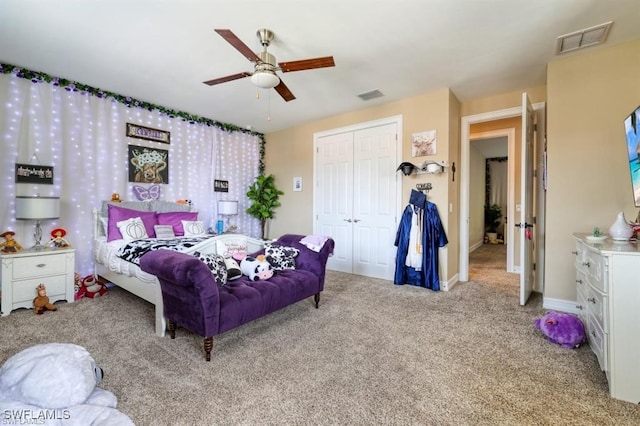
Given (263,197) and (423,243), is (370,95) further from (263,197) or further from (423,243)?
(263,197)

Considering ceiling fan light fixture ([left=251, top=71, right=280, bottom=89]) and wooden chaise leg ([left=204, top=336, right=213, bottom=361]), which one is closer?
wooden chaise leg ([left=204, top=336, right=213, bottom=361])

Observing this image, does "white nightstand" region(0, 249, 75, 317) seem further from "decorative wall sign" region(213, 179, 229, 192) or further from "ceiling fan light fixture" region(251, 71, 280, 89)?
"ceiling fan light fixture" region(251, 71, 280, 89)

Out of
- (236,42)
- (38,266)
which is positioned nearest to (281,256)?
(236,42)

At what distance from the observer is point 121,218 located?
3.72 metres

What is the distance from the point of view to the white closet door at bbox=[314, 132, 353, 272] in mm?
4766

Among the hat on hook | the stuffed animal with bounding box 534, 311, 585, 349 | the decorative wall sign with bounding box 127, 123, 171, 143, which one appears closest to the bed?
the decorative wall sign with bounding box 127, 123, 171, 143

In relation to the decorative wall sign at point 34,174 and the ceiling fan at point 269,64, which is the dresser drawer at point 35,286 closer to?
the decorative wall sign at point 34,174

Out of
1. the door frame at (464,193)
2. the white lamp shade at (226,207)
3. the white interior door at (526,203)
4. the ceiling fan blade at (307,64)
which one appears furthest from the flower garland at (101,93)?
the white interior door at (526,203)

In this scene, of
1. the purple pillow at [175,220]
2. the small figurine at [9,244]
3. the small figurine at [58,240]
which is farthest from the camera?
the purple pillow at [175,220]

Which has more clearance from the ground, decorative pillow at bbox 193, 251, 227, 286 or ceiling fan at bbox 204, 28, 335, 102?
ceiling fan at bbox 204, 28, 335, 102

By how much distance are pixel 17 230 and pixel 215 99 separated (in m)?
2.87

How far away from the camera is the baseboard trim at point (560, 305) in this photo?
9.74ft

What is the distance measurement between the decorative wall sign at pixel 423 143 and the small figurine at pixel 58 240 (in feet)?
15.4

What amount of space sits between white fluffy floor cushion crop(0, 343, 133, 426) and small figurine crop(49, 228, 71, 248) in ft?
7.41
